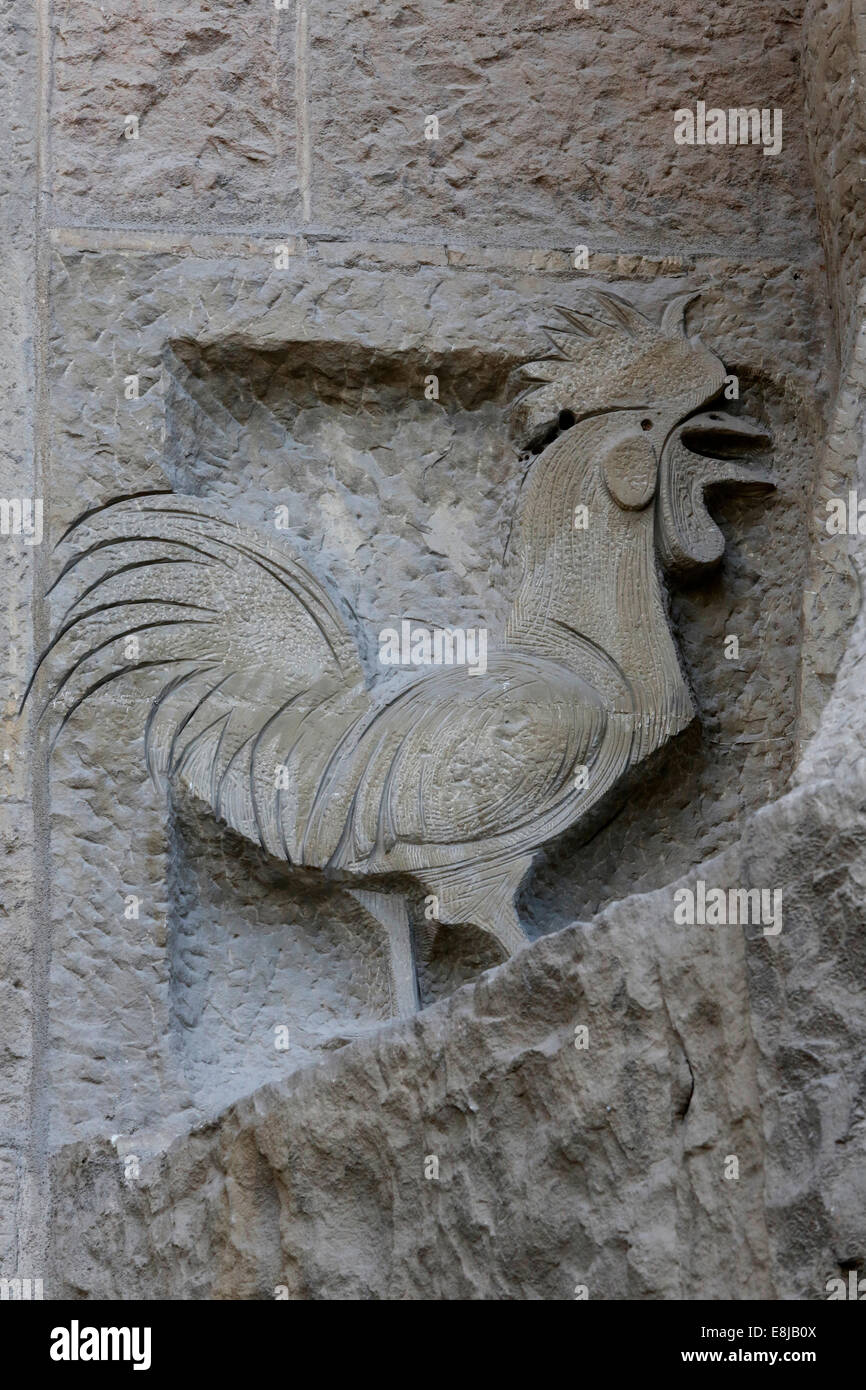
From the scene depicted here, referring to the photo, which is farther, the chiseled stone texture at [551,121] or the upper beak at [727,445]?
the chiseled stone texture at [551,121]

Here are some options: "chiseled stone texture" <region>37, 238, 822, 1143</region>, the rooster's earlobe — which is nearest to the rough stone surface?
"chiseled stone texture" <region>37, 238, 822, 1143</region>

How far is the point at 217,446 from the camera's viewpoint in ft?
9.70

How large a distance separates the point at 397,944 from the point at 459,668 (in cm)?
38

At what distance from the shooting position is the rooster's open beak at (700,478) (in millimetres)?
2848

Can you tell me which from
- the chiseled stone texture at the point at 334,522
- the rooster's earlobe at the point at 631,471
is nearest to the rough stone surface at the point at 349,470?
the chiseled stone texture at the point at 334,522

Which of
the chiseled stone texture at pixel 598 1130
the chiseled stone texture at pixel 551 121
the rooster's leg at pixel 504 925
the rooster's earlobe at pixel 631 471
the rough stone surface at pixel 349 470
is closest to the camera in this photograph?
the chiseled stone texture at pixel 598 1130

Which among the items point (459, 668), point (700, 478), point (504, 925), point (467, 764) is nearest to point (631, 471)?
point (700, 478)

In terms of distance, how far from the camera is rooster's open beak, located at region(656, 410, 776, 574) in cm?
285

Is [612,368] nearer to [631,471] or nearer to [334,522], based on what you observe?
[631,471]

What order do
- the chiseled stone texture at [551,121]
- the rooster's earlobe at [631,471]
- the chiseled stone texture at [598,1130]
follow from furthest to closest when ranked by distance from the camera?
the chiseled stone texture at [551,121] < the rooster's earlobe at [631,471] < the chiseled stone texture at [598,1130]

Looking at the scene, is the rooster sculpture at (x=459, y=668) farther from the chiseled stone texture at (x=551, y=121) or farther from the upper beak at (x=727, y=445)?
the chiseled stone texture at (x=551, y=121)

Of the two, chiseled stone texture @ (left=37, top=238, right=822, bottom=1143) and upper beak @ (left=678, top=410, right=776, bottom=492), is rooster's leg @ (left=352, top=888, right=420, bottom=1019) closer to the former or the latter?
chiseled stone texture @ (left=37, top=238, right=822, bottom=1143)

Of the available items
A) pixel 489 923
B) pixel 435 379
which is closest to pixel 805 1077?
pixel 489 923

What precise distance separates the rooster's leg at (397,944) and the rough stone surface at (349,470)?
0.04 meters
